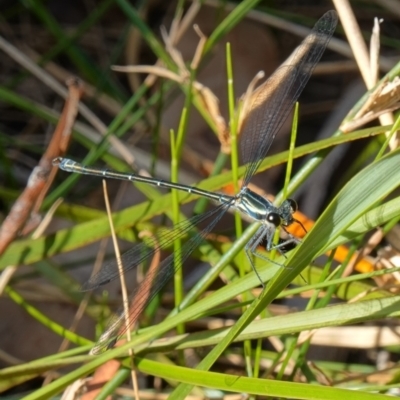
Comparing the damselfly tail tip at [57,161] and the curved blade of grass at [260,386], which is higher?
the damselfly tail tip at [57,161]

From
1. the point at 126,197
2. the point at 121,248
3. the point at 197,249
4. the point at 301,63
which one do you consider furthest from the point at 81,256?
the point at 301,63

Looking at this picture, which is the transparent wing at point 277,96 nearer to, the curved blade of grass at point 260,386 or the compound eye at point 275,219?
the compound eye at point 275,219

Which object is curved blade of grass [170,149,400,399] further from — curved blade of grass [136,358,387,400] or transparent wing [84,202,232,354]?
transparent wing [84,202,232,354]

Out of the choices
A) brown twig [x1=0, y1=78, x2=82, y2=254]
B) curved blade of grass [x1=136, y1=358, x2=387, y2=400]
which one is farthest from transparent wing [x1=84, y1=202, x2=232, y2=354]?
brown twig [x1=0, y1=78, x2=82, y2=254]

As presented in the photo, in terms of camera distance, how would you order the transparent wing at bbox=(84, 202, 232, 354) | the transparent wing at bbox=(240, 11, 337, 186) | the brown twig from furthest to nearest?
the brown twig
the transparent wing at bbox=(240, 11, 337, 186)
the transparent wing at bbox=(84, 202, 232, 354)

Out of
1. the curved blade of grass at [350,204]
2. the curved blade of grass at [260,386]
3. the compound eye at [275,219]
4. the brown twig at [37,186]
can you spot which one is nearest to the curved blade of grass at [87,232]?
the brown twig at [37,186]

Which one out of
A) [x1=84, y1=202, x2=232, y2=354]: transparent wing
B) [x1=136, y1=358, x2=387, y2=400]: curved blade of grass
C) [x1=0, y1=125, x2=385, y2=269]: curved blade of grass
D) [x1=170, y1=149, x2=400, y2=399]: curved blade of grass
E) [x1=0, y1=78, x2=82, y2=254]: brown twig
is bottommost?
[x1=136, y1=358, x2=387, y2=400]: curved blade of grass

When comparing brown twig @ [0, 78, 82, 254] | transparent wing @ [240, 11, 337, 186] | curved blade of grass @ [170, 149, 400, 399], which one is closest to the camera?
curved blade of grass @ [170, 149, 400, 399]

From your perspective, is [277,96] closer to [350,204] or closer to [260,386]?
[350,204]

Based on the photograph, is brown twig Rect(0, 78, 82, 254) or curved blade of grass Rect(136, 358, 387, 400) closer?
curved blade of grass Rect(136, 358, 387, 400)
